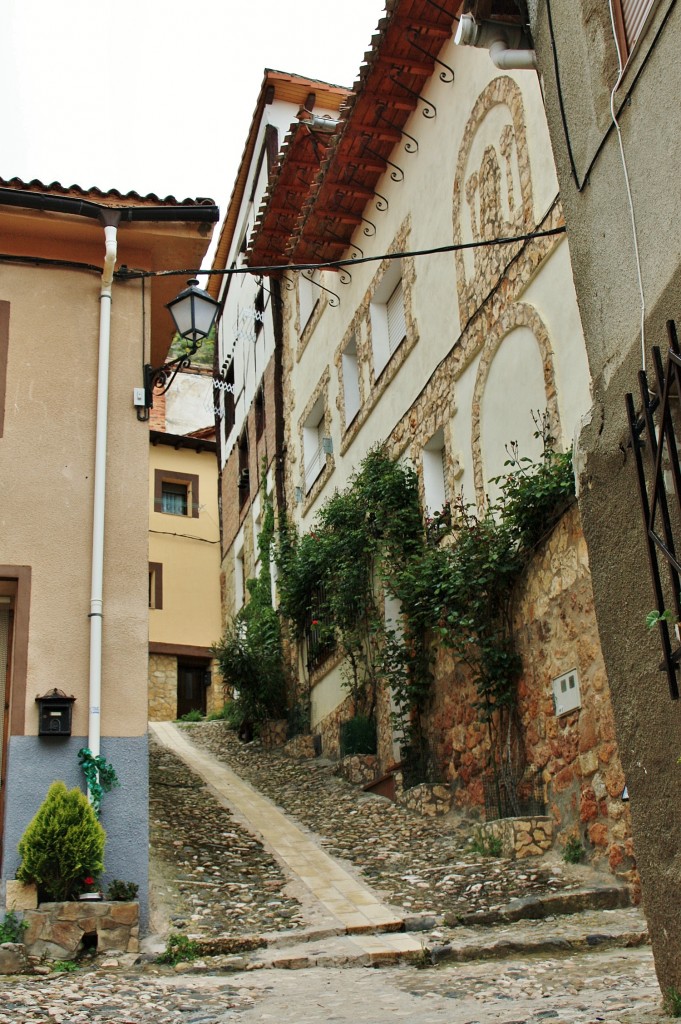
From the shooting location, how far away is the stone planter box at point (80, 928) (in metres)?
6.92

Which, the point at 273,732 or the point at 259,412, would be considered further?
the point at 259,412

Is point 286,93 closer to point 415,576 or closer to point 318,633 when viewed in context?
point 318,633

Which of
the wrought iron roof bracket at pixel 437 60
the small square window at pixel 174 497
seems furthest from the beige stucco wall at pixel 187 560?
the wrought iron roof bracket at pixel 437 60

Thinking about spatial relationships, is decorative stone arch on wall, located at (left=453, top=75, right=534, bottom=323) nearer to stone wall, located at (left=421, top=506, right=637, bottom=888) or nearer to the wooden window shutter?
stone wall, located at (left=421, top=506, right=637, bottom=888)

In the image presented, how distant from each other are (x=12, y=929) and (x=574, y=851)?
13.6 feet

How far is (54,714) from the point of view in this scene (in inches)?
309

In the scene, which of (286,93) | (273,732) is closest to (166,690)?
(273,732)

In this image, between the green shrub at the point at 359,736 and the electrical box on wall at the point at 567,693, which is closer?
the electrical box on wall at the point at 567,693

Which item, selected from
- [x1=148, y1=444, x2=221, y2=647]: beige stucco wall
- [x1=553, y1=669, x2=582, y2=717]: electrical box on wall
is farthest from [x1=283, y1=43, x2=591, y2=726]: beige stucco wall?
[x1=148, y1=444, x2=221, y2=647]: beige stucco wall

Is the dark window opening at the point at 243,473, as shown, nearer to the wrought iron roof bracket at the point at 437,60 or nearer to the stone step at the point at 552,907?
the wrought iron roof bracket at the point at 437,60

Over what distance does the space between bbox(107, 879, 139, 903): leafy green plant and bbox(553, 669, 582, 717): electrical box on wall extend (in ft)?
12.0

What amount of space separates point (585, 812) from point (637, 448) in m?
4.64

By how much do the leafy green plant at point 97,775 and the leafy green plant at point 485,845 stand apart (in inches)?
128

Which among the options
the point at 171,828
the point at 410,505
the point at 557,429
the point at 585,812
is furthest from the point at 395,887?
the point at 410,505
